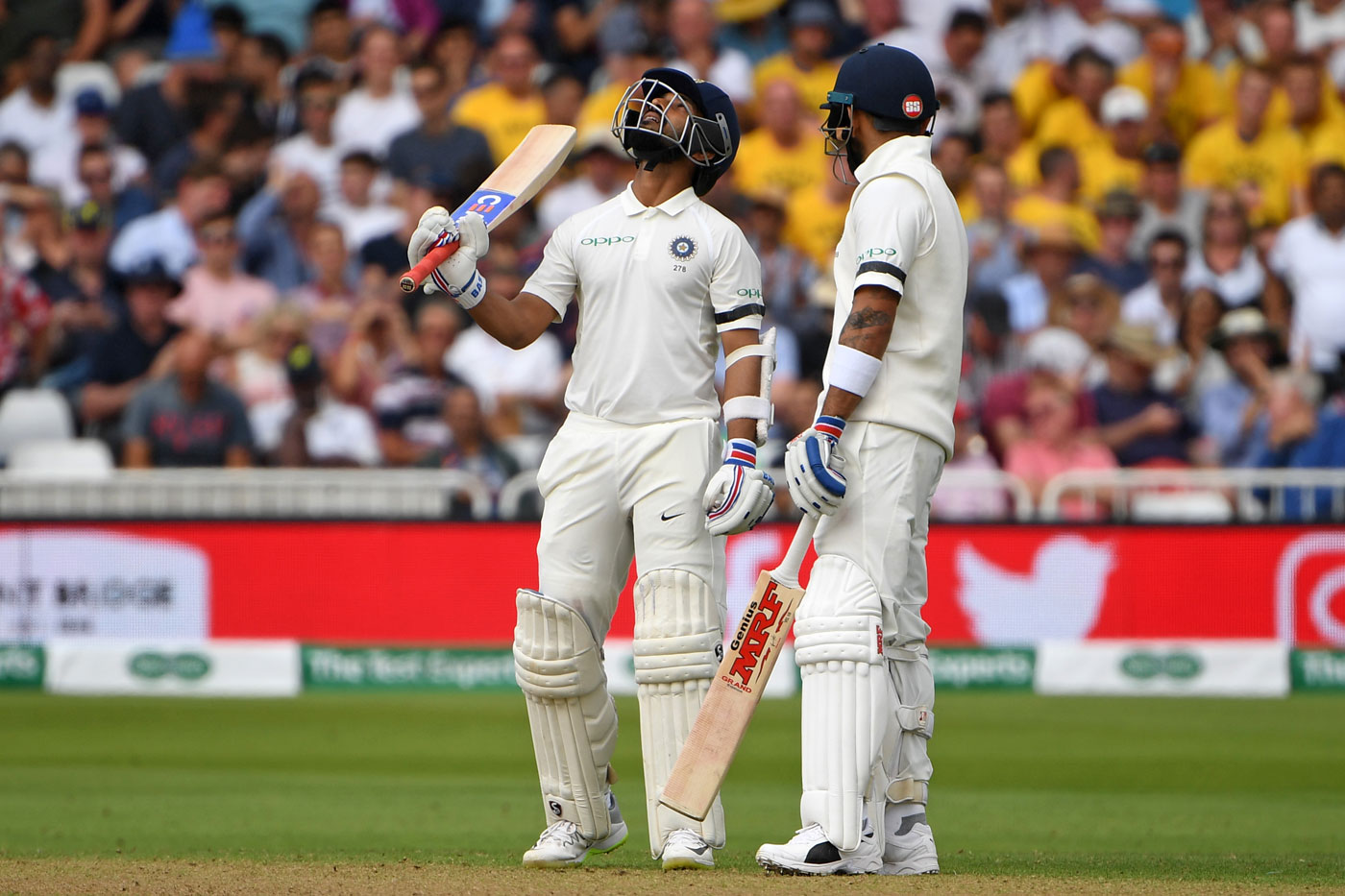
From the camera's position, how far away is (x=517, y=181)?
5645 millimetres

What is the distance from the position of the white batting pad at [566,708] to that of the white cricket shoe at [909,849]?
85 centimetres

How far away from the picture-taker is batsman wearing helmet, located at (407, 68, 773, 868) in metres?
5.18

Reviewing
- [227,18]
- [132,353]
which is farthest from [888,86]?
[227,18]

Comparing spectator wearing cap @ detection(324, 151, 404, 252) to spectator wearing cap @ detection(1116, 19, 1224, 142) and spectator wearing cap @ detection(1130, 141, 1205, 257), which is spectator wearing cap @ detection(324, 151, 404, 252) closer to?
spectator wearing cap @ detection(1130, 141, 1205, 257)

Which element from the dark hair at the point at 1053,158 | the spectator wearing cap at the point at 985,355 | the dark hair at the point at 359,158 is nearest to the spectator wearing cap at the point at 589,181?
the dark hair at the point at 359,158

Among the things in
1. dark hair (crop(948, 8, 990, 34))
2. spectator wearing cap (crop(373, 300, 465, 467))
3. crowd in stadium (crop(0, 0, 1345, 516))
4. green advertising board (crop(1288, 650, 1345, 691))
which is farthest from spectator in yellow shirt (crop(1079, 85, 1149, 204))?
spectator wearing cap (crop(373, 300, 465, 467))

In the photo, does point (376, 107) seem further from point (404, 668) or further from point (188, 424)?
point (404, 668)

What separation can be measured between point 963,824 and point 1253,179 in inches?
317

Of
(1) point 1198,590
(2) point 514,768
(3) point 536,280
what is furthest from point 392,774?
(1) point 1198,590

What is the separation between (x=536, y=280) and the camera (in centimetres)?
549

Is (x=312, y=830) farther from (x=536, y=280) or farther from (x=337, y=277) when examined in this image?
(x=337, y=277)

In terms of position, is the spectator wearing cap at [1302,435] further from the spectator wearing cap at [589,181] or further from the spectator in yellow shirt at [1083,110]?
the spectator wearing cap at [589,181]

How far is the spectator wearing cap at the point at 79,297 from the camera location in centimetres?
1230

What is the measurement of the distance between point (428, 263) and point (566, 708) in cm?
130
